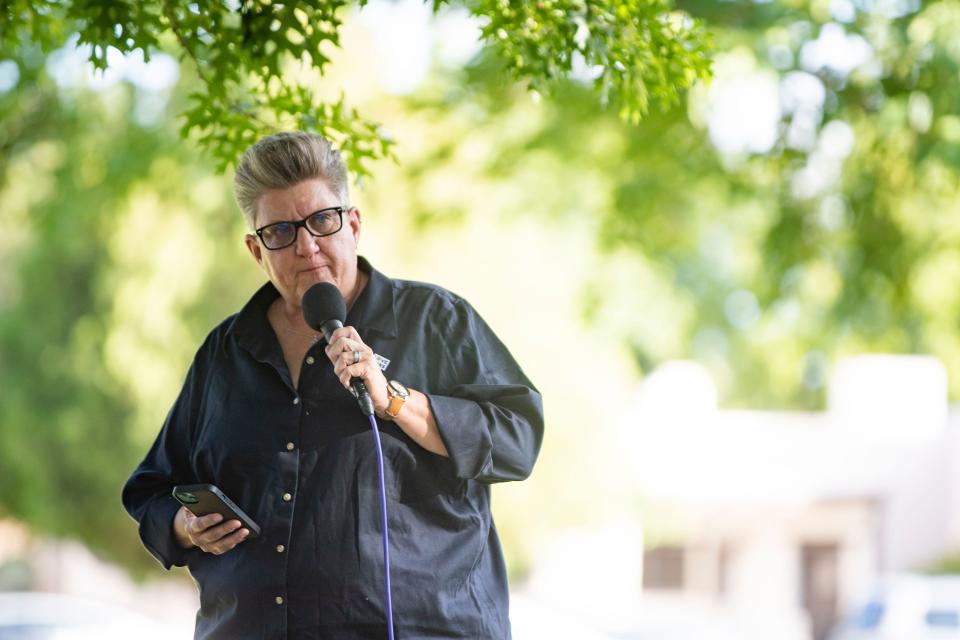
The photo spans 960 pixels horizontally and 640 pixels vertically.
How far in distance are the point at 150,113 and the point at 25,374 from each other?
6.47 meters

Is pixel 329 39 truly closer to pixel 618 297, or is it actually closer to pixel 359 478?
pixel 359 478

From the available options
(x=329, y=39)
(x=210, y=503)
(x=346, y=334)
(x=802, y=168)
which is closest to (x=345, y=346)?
(x=346, y=334)

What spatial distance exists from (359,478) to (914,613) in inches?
663

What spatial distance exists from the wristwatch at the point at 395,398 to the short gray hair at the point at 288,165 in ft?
1.26

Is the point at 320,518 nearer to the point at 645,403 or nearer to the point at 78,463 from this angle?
the point at 78,463

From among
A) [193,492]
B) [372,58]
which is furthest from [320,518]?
[372,58]

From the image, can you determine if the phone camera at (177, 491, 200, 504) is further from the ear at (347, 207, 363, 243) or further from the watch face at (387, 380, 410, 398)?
the ear at (347, 207, 363, 243)

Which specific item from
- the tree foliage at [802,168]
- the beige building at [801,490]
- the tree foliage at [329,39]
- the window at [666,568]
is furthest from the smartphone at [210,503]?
the window at [666,568]

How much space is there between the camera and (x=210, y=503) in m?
2.77

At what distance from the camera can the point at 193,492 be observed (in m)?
2.74

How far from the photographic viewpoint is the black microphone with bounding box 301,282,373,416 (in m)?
2.76

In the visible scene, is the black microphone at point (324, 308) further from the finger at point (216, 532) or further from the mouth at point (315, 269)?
the finger at point (216, 532)

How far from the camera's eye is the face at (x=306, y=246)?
2842mm

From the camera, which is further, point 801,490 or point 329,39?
point 801,490
